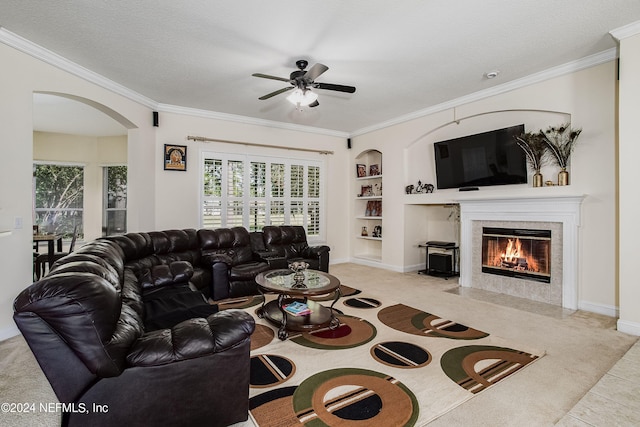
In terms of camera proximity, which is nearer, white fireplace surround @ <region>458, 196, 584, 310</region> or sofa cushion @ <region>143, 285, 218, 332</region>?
sofa cushion @ <region>143, 285, 218, 332</region>

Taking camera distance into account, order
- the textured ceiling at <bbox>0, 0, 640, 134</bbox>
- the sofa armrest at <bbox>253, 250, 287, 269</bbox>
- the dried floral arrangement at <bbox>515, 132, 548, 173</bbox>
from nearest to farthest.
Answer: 1. the textured ceiling at <bbox>0, 0, 640, 134</bbox>
2. the dried floral arrangement at <bbox>515, 132, 548, 173</bbox>
3. the sofa armrest at <bbox>253, 250, 287, 269</bbox>

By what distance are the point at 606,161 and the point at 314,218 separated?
15.6ft

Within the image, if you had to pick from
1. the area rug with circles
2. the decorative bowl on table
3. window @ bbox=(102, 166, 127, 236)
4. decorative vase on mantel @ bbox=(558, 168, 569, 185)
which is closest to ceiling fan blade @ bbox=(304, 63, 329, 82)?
the decorative bowl on table

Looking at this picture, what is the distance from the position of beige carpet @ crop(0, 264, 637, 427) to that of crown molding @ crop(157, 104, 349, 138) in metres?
3.74

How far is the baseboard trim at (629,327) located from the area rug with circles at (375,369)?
116 cm

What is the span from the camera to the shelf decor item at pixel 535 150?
4023 millimetres

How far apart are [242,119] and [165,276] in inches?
139

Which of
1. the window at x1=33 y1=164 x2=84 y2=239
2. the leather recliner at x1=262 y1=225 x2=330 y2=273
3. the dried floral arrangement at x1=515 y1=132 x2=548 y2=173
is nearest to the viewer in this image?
the dried floral arrangement at x1=515 y1=132 x2=548 y2=173

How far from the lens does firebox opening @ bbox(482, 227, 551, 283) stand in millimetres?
4160

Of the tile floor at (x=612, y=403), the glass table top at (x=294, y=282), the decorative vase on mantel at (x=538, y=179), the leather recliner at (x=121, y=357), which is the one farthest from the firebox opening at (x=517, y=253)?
the leather recliner at (x=121, y=357)

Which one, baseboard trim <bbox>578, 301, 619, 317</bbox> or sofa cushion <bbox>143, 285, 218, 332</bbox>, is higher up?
sofa cushion <bbox>143, 285, 218, 332</bbox>

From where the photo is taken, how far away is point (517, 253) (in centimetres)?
445

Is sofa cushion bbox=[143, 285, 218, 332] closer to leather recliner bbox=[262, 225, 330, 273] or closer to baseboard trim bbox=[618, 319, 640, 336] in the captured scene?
leather recliner bbox=[262, 225, 330, 273]

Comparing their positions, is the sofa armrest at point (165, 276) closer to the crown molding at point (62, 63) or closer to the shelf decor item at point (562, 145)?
the crown molding at point (62, 63)
